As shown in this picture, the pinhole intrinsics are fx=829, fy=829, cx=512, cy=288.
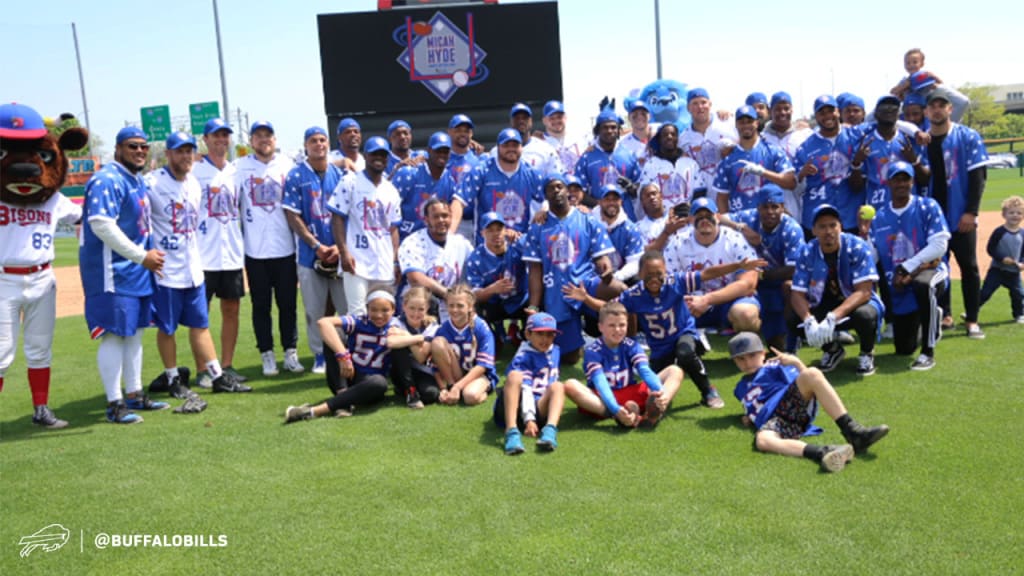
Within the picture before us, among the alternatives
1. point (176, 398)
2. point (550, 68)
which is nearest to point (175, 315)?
point (176, 398)

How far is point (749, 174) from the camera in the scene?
7969mm

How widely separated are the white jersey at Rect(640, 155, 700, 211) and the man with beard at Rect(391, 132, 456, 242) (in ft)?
6.39

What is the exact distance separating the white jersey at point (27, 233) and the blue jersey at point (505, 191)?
3.46 m

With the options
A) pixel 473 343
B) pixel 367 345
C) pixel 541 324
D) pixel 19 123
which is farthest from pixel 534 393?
pixel 19 123

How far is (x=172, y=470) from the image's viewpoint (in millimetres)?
4918

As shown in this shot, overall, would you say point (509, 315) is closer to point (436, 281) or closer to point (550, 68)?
point (436, 281)

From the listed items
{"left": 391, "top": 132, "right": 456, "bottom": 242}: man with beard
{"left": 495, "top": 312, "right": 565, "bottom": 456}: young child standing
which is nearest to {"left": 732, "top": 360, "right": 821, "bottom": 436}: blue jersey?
{"left": 495, "top": 312, "right": 565, "bottom": 456}: young child standing

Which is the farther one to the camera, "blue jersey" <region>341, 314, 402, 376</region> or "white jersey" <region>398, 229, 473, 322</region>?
"white jersey" <region>398, 229, 473, 322</region>

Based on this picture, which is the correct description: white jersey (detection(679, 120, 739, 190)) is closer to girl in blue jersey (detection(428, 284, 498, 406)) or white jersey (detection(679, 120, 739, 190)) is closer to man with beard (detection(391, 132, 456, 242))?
man with beard (detection(391, 132, 456, 242))

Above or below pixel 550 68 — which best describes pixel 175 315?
below

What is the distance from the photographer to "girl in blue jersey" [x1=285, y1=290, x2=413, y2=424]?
6082 millimetres

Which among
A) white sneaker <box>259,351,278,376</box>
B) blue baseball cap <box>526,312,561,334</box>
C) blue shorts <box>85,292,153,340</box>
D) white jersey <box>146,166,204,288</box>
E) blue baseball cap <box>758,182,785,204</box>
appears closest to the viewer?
blue baseball cap <box>526,312,561,334</box>

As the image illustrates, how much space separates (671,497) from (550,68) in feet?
30.3

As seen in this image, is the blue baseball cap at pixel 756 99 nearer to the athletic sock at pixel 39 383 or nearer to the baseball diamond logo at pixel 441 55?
the baseball diamond logo at pixel 441 55
